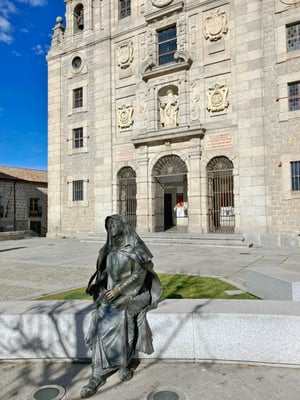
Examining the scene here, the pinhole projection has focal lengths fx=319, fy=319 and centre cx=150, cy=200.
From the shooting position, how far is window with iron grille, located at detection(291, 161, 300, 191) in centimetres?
1435

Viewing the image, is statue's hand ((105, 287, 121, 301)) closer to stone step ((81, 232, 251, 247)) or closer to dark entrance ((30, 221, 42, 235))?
stone step ((81, 232, 251, 247))

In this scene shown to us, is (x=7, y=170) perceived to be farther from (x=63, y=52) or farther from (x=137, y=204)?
(x=137, y=204)

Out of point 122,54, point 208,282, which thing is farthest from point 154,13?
point 208,282

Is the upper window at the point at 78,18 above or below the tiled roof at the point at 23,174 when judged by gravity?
above

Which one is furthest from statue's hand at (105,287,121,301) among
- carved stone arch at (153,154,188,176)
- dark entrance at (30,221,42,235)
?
dark entrance at (30,221,42,235)

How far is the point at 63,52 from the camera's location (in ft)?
73.9

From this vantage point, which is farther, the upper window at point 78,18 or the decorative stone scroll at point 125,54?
the upper window at point 78,18

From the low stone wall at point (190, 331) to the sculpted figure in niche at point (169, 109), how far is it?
15.3m

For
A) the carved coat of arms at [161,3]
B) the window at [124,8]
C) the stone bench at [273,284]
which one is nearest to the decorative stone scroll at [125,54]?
the window at [124,8]

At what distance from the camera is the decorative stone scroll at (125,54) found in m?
19.6

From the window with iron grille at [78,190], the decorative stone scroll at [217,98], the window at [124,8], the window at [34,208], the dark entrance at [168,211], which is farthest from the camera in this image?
the window at [34,208]

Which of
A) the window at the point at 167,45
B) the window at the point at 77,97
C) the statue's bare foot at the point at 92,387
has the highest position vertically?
the window at the point at 167,45

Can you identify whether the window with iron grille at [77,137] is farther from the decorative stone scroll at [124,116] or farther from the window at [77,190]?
the decorative stone scroll at [124,116]

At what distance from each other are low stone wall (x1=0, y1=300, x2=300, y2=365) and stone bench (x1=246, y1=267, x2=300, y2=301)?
3.69ft
